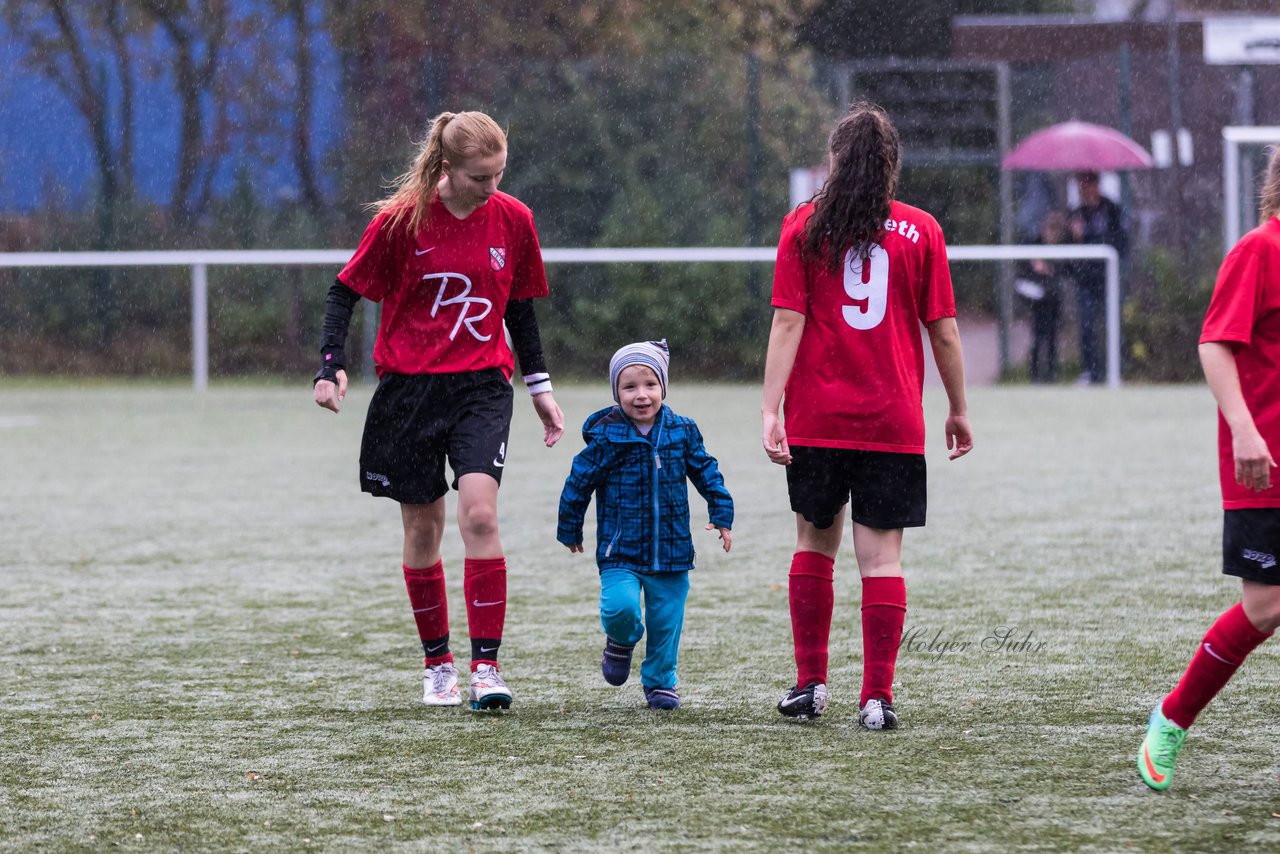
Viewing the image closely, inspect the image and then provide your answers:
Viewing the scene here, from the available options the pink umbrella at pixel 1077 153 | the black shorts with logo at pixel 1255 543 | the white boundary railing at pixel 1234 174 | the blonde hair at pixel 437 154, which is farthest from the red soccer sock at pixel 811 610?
the white boundary railing at pixel 1234 174

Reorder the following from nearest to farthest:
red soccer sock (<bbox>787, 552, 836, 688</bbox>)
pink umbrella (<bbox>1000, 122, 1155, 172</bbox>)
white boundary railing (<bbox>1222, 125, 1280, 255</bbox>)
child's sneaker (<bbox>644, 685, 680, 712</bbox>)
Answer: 1. red soccer sock (<bbox>787, 552, 836, 688</bbox>)
2. child's sneaker (<bbox>644, 685, 680, 712</bbox>)
3. pink umbrella (<bbox>1000, 122, 1155, 172</bbox>)
4. white boundary railing (<bbox>1222, 125, 1280, 255</bbox>)

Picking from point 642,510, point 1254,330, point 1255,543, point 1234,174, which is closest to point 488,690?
point 642,510

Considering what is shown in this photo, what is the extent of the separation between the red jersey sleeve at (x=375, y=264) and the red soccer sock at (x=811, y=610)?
1.33m

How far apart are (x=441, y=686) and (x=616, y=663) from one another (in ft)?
1.59

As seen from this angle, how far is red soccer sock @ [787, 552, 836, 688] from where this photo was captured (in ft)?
16.0

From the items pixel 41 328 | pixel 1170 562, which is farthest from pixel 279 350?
pixel 1170 562

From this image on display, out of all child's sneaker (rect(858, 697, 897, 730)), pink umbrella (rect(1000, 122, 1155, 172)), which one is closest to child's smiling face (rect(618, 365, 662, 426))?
child's sneaker (rect(858, 697, 897, 730))

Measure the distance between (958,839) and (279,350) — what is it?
17.7 metres

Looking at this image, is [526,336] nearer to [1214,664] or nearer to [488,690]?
[488,690]

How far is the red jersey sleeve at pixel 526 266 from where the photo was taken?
5.25 metres

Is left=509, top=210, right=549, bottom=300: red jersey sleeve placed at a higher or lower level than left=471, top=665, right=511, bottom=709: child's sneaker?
higher

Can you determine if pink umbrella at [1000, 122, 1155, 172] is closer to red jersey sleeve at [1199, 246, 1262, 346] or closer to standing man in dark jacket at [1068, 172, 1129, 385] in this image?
standing man in dark jacket at [1068, 172, 1129, 385]

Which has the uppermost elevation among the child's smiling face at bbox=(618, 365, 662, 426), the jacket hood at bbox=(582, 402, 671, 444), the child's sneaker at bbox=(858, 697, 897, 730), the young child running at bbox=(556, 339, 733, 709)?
the child's smiling face at bbox=(618, 365, 662, 426)

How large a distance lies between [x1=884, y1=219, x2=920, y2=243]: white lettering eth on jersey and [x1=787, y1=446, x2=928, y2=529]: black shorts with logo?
532mm
